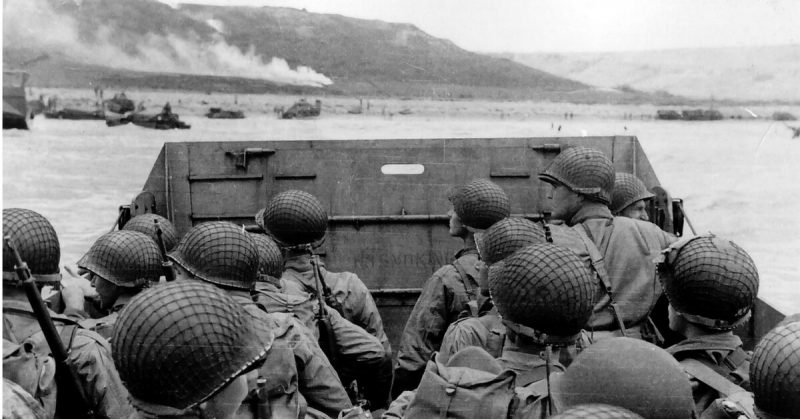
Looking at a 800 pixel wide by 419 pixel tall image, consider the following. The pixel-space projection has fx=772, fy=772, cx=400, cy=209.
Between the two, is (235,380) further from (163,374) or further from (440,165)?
(440,165)

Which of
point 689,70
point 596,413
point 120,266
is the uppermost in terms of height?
point 689,70

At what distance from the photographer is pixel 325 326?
3961 millimetres

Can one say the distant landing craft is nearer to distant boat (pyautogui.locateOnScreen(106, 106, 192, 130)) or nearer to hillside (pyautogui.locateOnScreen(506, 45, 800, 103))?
hillside (pyautogui.locateOnScreen(506, 45, 800, 103))

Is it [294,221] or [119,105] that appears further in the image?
[119,105]

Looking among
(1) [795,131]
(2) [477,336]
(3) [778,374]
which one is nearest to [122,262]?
(2) [477,336]

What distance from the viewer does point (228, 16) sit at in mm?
6508

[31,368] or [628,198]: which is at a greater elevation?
[628,198]

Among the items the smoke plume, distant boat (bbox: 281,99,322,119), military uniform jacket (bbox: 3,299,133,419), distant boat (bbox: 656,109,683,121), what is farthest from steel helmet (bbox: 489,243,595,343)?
distant boat (bbox: 656,109,683,121)

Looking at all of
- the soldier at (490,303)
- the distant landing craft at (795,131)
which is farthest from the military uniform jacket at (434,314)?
the distant landing craft at (795,131)

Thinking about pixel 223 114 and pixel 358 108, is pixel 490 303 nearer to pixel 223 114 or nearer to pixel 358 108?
pixel 358 108

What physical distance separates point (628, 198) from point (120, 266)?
3354 millimetres

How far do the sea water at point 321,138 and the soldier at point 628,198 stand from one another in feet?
3.60

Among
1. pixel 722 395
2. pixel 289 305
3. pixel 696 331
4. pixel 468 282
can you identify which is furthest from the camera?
pixel 468 282

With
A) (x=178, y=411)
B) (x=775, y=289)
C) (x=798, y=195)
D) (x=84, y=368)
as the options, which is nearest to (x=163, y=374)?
(x=178, y=411)
